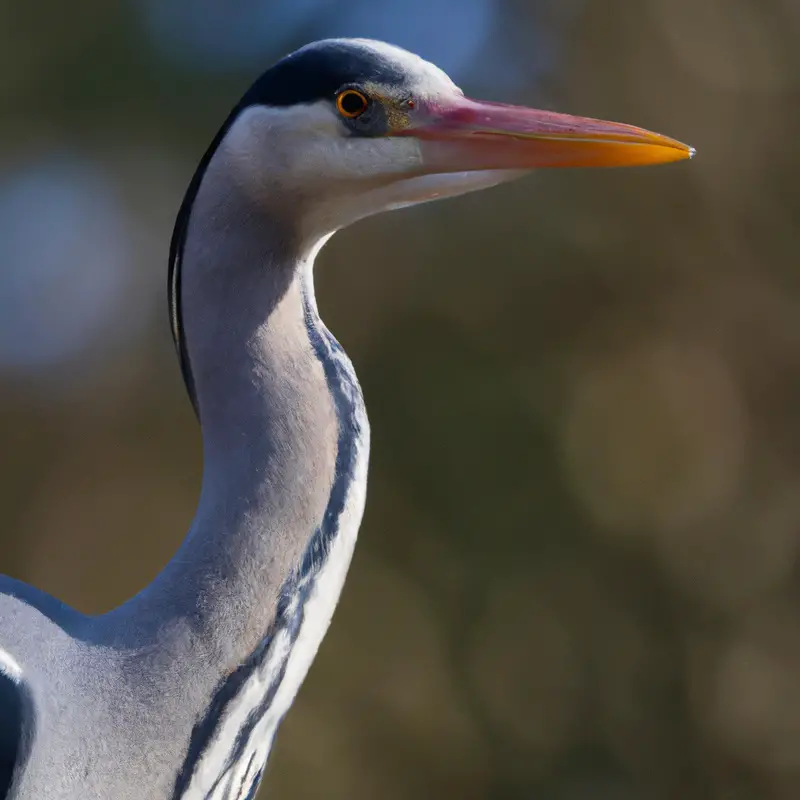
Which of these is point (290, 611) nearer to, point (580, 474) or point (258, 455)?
point (258, 455)

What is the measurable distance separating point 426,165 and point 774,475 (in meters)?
4.32

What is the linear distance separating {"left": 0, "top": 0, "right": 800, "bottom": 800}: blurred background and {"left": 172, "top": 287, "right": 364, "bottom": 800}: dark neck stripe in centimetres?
382

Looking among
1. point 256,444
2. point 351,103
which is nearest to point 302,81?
point 351,103

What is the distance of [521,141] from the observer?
111cm

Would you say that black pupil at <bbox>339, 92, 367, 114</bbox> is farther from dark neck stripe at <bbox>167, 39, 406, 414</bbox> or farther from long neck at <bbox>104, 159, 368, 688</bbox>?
long neck at <bbox>104, 159, 368, 688</bbox>

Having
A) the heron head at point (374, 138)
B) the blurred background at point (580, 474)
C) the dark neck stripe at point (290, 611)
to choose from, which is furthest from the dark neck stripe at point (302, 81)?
the blurred background at point (580, 474)

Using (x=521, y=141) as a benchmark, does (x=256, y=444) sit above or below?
below

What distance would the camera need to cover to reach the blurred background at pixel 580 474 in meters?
4.93

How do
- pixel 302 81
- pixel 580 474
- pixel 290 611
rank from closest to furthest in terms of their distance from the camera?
pixel 290 611
pixel 302 81
pixel 580 474

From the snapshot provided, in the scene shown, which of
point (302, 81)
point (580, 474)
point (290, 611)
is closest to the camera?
point (290, 611)

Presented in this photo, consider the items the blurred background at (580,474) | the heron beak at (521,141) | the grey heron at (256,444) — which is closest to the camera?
the grey heron at (256,444)

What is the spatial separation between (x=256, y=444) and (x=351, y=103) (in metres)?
0.36

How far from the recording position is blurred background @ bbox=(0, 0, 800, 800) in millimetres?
4930

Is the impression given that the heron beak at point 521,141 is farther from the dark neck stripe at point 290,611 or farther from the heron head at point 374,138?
the dark neck stripe at point 290,611
